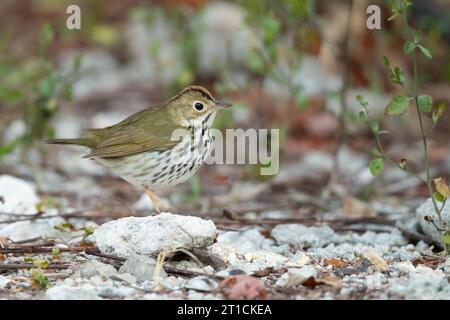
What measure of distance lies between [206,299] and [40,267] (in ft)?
2.45

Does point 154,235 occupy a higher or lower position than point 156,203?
lower

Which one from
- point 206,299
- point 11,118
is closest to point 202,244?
point 206,299

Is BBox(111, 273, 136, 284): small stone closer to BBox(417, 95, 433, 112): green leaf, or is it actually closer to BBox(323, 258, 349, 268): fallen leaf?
BBox(323, 258, 349, 268): fallen leaf

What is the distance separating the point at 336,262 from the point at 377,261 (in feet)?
0.65

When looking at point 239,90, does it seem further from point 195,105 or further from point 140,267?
point 140,267

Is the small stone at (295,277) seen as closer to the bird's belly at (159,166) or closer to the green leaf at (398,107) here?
the green leaf at (398,107)

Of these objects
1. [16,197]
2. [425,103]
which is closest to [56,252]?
[16,197]

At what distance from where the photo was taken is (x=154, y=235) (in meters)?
3.51

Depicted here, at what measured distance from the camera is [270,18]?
16.8 ft

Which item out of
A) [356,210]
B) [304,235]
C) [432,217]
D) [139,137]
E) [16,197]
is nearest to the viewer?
[432,217]

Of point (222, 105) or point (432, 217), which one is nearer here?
point (432, 217)

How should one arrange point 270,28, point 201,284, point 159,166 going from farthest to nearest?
point 270,28
point 159,166
point 201,284
